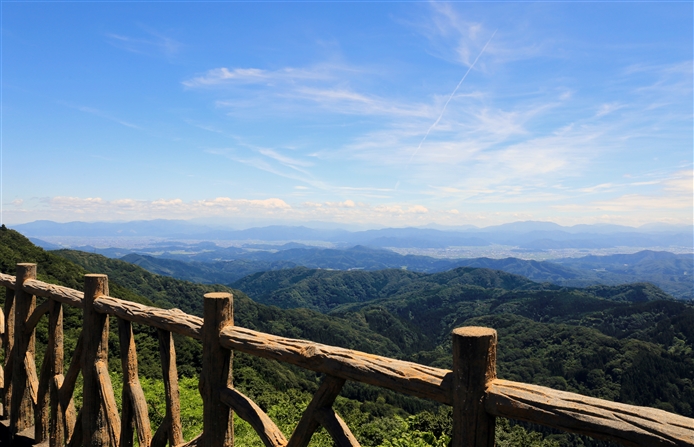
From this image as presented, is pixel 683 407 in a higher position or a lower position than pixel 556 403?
lower

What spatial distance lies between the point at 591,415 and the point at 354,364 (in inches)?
45.1

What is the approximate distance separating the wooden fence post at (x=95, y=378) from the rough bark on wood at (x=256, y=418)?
1.67 metres

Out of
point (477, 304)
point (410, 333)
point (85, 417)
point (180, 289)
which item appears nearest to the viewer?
point (85, 417)

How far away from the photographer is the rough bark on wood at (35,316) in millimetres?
4446

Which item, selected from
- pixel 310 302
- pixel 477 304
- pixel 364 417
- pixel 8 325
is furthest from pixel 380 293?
pixel 8 325

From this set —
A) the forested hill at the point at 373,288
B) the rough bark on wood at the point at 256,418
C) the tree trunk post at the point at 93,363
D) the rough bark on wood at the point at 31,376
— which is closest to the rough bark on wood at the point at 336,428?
the rough bark on wood at the point at 256,418

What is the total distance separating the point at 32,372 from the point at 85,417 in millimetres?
1531

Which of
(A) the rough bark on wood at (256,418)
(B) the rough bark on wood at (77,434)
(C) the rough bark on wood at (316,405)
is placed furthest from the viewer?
(B) the rough bark on wood at (77,434)

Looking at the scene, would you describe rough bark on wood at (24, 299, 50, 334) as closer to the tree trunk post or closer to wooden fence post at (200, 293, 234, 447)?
the tree trunk post

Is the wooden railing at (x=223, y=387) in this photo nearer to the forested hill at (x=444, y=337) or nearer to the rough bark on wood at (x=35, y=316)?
the rough bark on wood at (x=35, y=316)

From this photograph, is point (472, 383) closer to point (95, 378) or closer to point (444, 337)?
point (95, 378)

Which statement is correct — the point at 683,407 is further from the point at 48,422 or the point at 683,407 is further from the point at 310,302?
the point at 310,302

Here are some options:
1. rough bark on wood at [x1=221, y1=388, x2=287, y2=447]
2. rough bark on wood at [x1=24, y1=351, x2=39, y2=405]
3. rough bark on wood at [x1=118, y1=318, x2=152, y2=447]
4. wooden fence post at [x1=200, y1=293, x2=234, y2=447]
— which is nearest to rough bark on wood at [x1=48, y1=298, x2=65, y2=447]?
rough bark on wood at [x1=24, y1=351, x2=39, y2=405]

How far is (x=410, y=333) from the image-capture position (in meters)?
106
